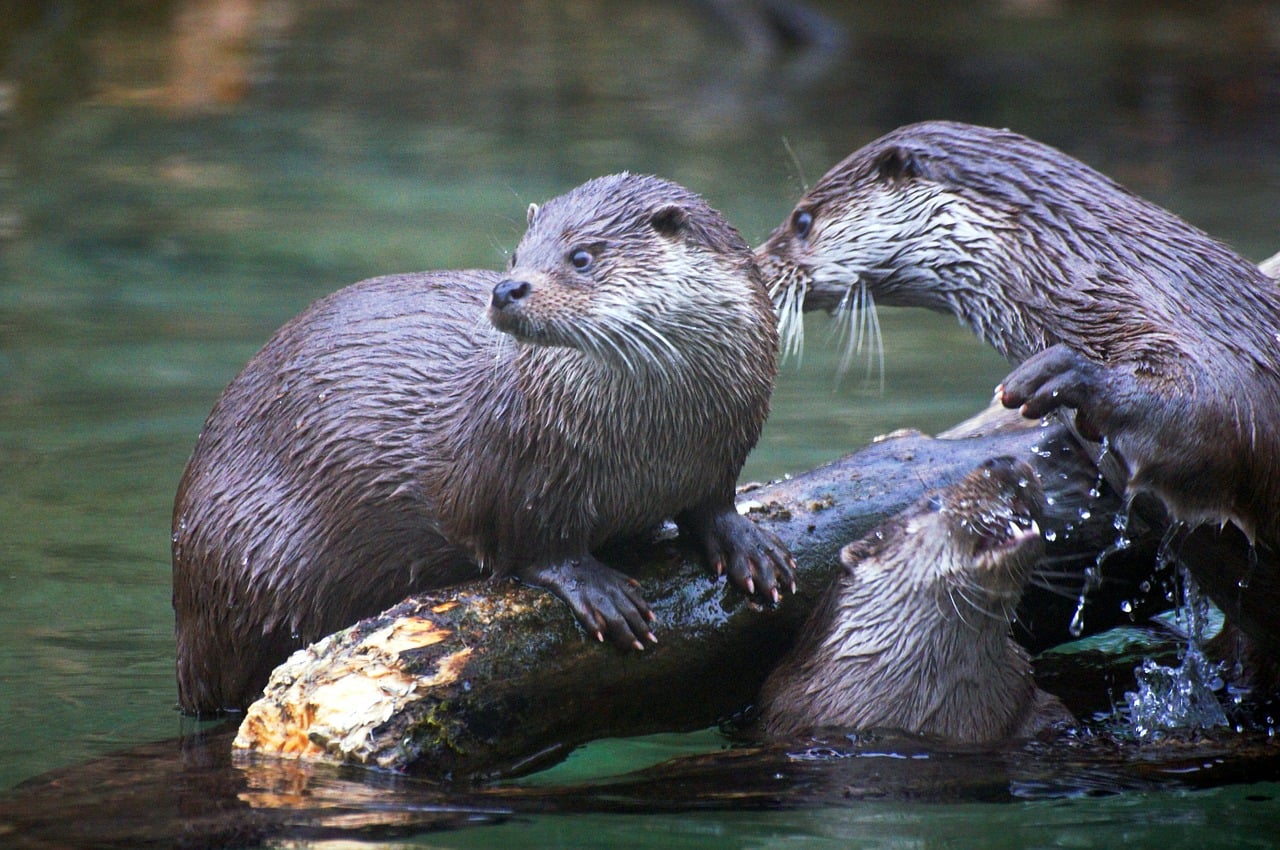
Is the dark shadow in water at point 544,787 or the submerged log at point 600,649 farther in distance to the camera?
the submerged log at point 600,649

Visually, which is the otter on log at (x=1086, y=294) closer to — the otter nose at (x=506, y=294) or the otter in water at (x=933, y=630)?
the otter in water at (x=933, y=630)

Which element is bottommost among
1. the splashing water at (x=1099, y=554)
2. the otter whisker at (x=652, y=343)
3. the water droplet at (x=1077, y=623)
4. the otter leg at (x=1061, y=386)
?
the water droplet at (x=1077, y=623)

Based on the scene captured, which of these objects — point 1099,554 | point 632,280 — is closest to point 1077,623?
point 1099,554

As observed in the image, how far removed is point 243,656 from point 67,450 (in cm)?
229

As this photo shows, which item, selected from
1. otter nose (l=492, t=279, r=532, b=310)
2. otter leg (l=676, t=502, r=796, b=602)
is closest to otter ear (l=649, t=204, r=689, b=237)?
otter nose (l=492, t=279, r=532, b=310)

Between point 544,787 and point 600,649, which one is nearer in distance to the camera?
point 544,787

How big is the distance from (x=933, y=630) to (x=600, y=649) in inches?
27.6

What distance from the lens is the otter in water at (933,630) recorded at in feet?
11.2

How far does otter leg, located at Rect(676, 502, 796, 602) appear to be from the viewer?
3398 mm

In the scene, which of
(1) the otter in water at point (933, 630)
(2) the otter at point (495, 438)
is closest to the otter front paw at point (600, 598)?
(2) the otter at point (495, 438)

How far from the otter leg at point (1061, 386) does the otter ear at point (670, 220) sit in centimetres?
66

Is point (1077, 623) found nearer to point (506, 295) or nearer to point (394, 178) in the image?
point (506, 295)

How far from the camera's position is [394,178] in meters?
9.84

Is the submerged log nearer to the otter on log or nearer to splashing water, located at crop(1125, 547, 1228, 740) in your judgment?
splashing water, located at crop(1125, 547, 1228, 740)
